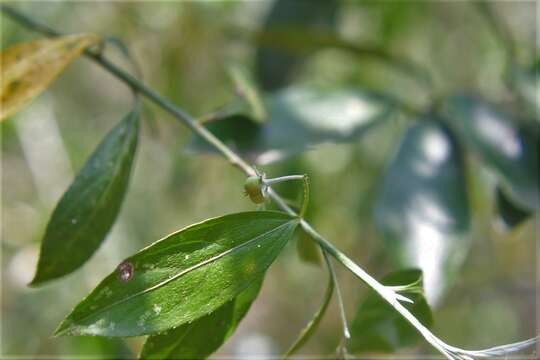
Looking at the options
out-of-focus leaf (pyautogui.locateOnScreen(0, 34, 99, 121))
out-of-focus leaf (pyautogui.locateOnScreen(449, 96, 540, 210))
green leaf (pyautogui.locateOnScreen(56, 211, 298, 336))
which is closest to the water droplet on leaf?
green leaf (pyautogui.locateOnScreen(56, 211, 298, 336))

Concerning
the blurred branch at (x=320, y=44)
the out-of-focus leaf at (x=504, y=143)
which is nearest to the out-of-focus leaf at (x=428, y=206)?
the out-of-focus leaf at (x=504, y=143)

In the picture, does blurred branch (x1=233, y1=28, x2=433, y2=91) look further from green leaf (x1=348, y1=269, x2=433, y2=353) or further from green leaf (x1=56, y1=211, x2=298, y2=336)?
green leaf (x1=56, y1=211, x2=298, y2=336)

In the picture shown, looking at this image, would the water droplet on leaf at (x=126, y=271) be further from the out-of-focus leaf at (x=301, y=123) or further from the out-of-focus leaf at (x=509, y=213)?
the out-of-focus leaf at (x=509, y=213)

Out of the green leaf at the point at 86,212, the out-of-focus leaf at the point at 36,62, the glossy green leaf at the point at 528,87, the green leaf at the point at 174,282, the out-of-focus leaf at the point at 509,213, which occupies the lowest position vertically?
the out-of-focus leaf at the point at 509,213

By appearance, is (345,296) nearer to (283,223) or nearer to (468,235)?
(468,235)

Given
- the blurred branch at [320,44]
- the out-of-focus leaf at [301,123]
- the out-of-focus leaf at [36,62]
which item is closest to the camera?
the out-of-focus leaf at [36,62]

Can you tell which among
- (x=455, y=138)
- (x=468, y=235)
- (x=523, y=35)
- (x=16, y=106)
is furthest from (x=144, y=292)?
(x=523, y=35)
